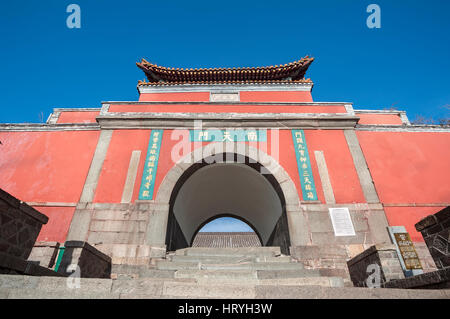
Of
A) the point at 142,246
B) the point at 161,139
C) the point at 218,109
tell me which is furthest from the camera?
the point at 218,109

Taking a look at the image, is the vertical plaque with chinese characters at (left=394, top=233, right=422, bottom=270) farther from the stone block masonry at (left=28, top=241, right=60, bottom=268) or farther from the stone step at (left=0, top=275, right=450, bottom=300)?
the stone block masonry at (left=28, top=241, right=60, bottom=268)

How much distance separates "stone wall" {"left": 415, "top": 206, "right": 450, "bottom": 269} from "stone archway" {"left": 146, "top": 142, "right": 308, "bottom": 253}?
10.2 ft

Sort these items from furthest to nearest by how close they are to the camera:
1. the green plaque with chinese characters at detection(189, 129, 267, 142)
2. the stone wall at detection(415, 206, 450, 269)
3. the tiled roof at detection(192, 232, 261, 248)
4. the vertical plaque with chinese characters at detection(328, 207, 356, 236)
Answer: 1. the tiled roof at detection(192, 232, 261, 248)
2. the green plaque with chinese characters at detection(189, 129, 267, 142)
3. the vertical plaque with chinese characters at detection(328, 207, 356, 236)
4. the stone wall at detection(415, 206, 450, 269)

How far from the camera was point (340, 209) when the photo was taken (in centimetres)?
690

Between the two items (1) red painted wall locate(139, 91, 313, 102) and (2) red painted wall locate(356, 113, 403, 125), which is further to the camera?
(1) red painted wall locate(139, 91, 313, 102)

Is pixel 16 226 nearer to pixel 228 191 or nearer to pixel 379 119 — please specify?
pixel 228 191

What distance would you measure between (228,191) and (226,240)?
1932 centimetres

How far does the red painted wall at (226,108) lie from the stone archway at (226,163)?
1685mm

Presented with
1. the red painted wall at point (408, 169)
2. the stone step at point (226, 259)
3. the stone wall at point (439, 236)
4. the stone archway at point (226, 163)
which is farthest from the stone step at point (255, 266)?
the red painted wall at point (408, 169)

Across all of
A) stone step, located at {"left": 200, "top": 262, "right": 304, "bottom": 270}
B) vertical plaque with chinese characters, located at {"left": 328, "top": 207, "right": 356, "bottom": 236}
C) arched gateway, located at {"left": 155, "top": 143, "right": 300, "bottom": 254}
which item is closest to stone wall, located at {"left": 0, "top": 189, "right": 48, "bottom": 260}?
stone step, located at {"left": 200, "top": 262, "right": 304, "bottom": 270}

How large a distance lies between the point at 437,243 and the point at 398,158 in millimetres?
5257

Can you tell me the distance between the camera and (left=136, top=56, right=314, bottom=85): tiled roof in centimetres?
1095
